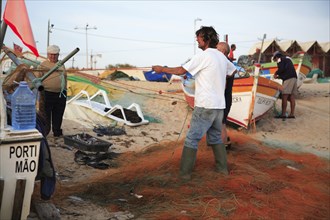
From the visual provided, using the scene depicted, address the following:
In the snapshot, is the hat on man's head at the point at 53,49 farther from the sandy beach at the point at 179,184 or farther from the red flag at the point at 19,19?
the red flag at the point at 19,19

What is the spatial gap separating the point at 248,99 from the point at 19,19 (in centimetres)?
872

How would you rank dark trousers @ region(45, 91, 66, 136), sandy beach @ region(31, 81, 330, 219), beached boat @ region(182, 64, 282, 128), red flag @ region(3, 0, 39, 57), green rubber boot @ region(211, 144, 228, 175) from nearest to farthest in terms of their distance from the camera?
1. red flag @ region(3, 0, 39, 57)
2. sandy beach @ region(31, 81, 330, 219)
3. green rubber boot @ region(211, 144, 228, 175)
4. dark trousers @ region(45, 91, 66, 136)
5. beached boat @ region(182, 64, 282, 128)

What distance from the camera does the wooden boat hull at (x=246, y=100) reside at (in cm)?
1102

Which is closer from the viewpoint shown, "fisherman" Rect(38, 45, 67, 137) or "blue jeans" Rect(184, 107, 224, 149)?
"blue jeans" Rect(184, 107, 224, 149)

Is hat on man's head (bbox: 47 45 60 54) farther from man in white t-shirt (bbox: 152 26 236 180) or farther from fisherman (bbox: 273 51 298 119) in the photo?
fisherman (bbox: 273 51 298 119)

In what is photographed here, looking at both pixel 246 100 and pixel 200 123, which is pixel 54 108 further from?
pixel 246 100

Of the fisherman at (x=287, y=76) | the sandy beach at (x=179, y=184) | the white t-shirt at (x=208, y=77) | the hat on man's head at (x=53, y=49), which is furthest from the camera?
the fisherman at (x=287, y=76)

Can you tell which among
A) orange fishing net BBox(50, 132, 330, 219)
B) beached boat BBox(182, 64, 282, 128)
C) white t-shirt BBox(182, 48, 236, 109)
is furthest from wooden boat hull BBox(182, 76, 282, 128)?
white t-shirt BBox(182, 48, 236, 109)

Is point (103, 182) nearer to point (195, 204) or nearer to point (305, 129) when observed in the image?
point (195, 204)

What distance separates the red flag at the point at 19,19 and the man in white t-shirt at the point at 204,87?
82.7 inches

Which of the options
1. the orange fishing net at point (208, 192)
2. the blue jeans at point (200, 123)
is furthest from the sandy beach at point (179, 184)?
the blue jeans at point (200, 123)

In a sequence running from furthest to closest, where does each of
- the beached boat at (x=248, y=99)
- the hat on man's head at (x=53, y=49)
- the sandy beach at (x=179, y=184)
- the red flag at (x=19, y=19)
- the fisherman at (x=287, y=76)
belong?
the fisherman at (x=287, y=76) → the beached boat at (x=248, y=99) → the hat on man's head at (x=53, y=49) → the sandy beach at (x=179, y=184) → the red flag at (x=19, y=19)

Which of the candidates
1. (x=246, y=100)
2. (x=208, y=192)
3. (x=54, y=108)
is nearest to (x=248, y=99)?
(x=246, y=100)

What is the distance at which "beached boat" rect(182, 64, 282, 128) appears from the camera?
11.0 m
